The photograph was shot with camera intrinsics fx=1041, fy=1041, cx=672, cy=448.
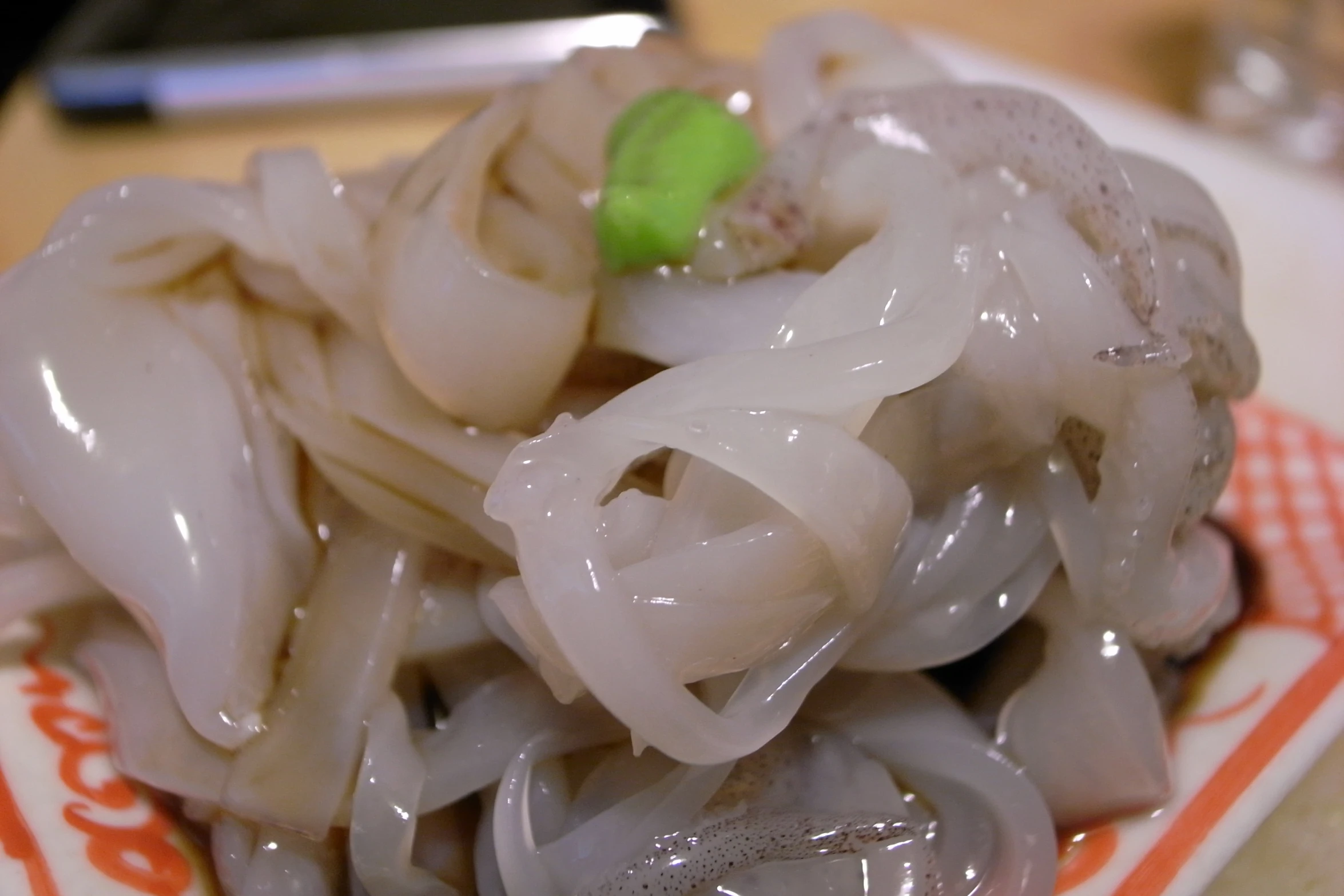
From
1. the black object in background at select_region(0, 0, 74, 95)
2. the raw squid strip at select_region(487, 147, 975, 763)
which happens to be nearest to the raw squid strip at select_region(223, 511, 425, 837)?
the raw squid strip at select_region(487, 147, 975, 763)

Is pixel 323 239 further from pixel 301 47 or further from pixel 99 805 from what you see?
pixel 301 47

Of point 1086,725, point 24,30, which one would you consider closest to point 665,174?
point 1086,725

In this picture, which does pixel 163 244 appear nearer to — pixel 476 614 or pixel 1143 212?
pixel 476 614

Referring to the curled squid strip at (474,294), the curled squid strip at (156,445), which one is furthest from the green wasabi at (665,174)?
the curled squid strip at (156,445)

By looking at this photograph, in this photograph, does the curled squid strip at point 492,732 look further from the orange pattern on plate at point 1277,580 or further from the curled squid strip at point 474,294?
the orange pattern on plate at point 1277,580

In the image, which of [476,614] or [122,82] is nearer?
[476,614]

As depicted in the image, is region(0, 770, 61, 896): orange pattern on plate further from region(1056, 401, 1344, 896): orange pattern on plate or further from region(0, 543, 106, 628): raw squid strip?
region(1056, 401, 1344, 896): orange pattern on plate

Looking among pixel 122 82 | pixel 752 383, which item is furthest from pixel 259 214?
pixel 122 82
